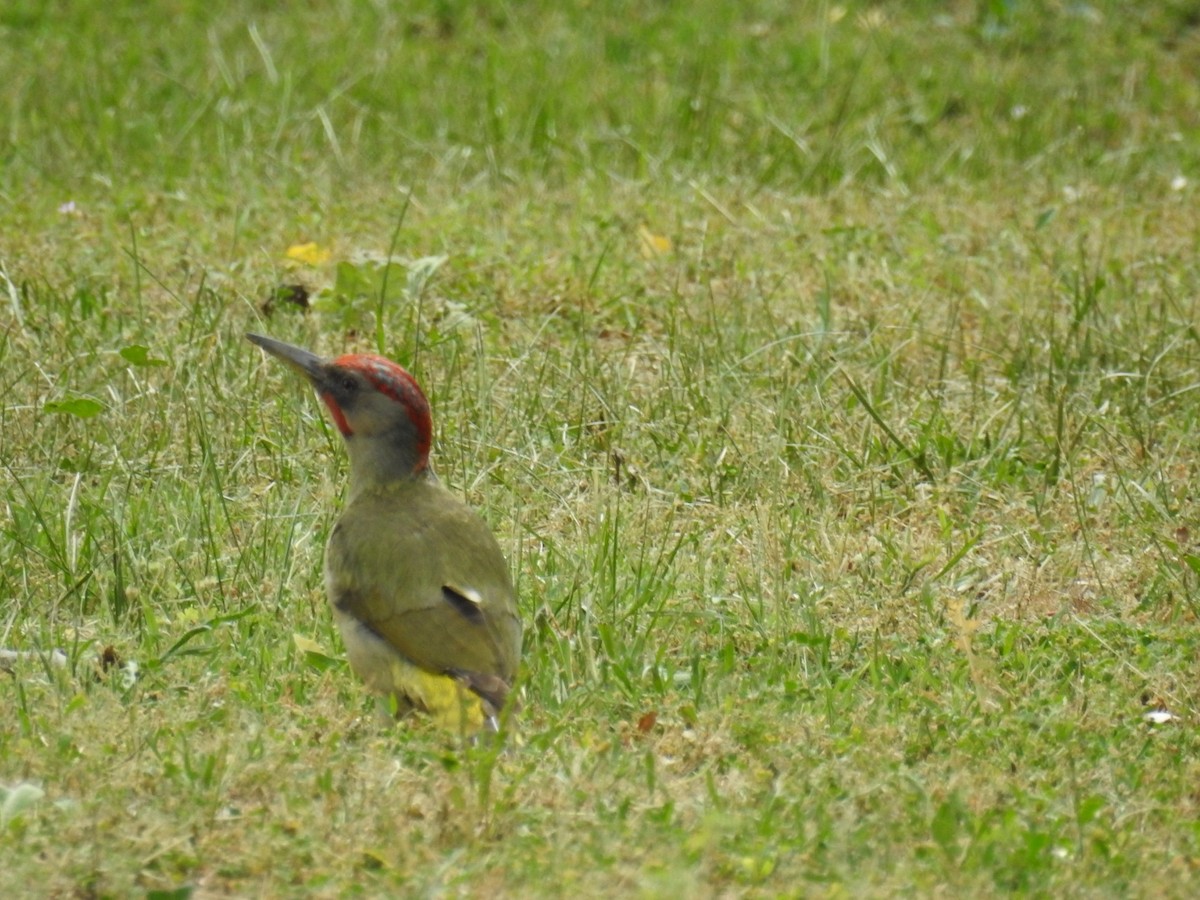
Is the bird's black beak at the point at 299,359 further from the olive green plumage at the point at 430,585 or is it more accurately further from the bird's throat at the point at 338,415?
the olive green plumage at the point at 430,585

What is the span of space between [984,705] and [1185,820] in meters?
0.55

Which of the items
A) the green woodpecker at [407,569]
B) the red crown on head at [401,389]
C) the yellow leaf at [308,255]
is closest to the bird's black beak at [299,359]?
the green woodpecker at [407,569]

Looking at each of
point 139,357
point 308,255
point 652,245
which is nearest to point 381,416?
point 139,357

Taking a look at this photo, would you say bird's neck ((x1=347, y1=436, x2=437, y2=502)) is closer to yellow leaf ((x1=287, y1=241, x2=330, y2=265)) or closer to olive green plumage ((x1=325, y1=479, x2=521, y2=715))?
olive green plumage ((x1=325, y1=479, x2=521, y2=715))

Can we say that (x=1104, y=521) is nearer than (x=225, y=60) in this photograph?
Yes

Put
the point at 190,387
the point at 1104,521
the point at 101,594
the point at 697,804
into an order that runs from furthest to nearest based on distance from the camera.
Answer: the point at 190,387 < the point at 1104,521 < the point at 101,594 < the point at 697,804

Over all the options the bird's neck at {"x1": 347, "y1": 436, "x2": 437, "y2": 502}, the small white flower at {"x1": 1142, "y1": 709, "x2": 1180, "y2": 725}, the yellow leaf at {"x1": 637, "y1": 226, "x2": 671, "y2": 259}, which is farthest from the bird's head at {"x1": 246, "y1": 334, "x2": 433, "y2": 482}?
the yellow leaf at {"x1": 637, "y1": 226, "x2": 671, "y2": 259}

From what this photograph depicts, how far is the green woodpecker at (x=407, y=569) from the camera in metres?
4.20

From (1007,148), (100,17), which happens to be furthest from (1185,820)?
(100,17)

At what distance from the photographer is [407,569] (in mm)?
4426

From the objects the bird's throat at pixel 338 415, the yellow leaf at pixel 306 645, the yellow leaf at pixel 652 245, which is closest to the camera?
the yellow leaf at pixel 306 645

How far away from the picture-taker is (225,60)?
920cm

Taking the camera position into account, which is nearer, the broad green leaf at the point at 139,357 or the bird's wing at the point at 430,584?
the bird's wing at the point at 430,584

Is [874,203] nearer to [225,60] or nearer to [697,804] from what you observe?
[225,60]
